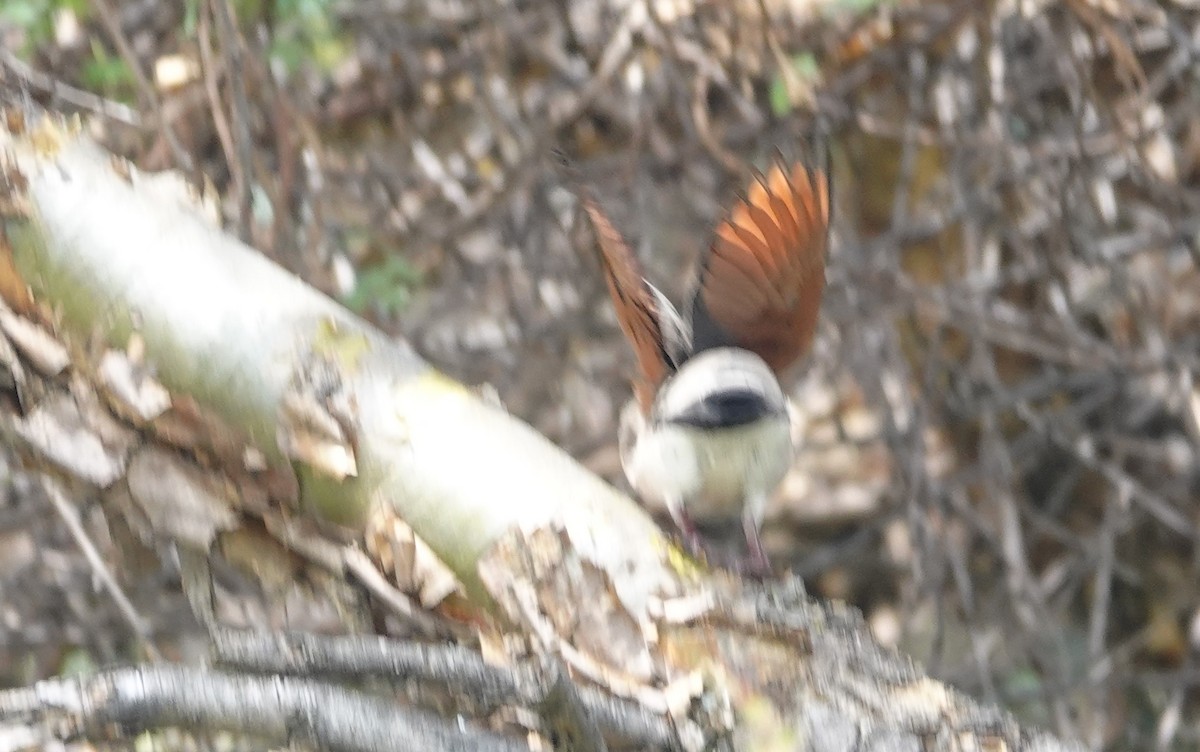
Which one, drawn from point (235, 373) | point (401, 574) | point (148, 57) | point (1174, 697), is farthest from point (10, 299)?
point (1174, 697)

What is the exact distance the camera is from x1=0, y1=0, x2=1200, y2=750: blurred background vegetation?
1.75 metres

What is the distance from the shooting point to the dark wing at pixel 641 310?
1.15 meters

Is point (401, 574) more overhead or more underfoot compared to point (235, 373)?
more underfoot

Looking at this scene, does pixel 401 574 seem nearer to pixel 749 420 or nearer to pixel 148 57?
pixel 749 420

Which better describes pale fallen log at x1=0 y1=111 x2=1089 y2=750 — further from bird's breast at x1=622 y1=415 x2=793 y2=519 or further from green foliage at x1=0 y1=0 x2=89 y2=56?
green foliage at x1=0 y1=0 x2=89 y2=56

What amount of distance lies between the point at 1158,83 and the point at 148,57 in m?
1.65

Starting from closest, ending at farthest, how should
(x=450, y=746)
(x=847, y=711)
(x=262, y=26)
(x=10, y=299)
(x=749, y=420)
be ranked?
(x=450, y=746) → (x=847, y=711) → (x=10, y=299) → (x=749, y=420) → (x=262, y=26)

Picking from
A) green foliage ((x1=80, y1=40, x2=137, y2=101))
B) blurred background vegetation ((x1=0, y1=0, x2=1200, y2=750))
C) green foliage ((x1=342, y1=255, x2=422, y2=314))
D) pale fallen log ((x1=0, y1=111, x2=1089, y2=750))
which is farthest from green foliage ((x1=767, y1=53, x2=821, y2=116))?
pale fallen log ((x1=0, y1=111, x2=1089, y2=750))

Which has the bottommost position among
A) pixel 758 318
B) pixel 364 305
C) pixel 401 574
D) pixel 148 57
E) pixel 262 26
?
pixel 401 574

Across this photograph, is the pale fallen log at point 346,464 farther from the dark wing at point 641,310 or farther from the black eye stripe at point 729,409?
the dark wing at point 641,310

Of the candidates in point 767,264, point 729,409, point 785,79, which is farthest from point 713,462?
point 785,79

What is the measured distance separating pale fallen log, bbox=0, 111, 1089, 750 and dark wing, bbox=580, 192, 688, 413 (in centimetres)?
36

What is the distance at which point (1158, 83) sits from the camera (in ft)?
5.77

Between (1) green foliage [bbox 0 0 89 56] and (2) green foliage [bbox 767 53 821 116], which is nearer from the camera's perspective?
(1) green foliage [bbox 0 0 89 56]
